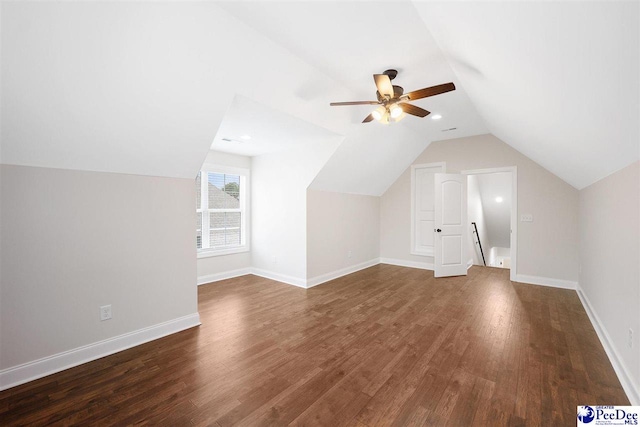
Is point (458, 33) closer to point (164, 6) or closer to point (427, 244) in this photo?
point (164, 6)

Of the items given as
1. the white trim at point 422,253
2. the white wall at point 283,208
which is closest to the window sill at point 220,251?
the white wall at point 283,208

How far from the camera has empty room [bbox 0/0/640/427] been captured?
162 cm

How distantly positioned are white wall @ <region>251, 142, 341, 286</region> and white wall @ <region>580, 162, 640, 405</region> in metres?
3.00

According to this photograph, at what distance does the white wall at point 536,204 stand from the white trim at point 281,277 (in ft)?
12.6

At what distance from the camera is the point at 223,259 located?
16.4 feet

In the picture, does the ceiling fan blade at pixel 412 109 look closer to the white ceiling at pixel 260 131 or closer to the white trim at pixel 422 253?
the white ceiling at pixel 260 131

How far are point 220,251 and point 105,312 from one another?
2.56 m

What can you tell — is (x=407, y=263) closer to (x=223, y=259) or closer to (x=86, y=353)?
(x=223, y=259)

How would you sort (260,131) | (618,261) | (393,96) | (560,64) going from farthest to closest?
(260,131) < (393,96) < (618,261) < (560,64)

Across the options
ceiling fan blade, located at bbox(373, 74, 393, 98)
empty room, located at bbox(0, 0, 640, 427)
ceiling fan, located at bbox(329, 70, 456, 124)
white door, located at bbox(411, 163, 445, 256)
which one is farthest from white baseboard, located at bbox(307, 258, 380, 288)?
ceiling fan blade, located at bbox(373, 74, 393, 98)

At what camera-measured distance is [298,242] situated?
4539mm

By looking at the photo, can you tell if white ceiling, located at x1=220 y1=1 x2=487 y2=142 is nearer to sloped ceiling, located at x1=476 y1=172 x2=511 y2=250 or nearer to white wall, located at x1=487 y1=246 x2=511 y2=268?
sloped ceiling, located at x1=476 y1=172 x2=511 y2=250

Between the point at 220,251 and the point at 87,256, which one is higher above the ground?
the point at 87,256

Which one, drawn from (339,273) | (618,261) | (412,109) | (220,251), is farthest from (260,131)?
(618,261)
